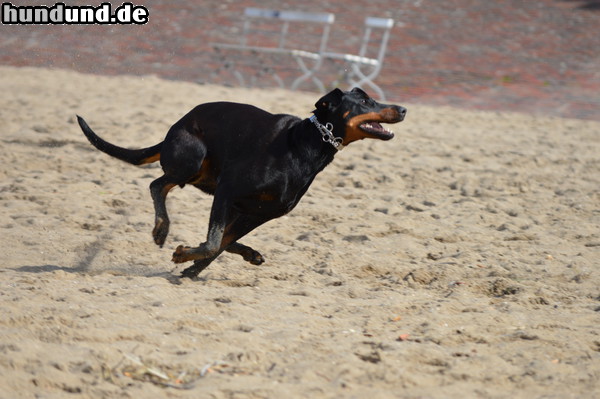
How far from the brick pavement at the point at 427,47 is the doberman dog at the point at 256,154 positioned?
8.16m

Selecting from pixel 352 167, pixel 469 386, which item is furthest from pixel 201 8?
pixel 469 386

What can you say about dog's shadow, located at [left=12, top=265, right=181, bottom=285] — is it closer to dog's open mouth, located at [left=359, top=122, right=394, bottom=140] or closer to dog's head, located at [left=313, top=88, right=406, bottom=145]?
dog's head, located at [left=313, top=88, right=406, bottom=145]

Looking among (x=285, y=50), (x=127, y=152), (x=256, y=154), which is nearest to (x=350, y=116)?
(x=256, y=154)

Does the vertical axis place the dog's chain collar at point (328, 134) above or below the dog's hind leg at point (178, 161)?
above

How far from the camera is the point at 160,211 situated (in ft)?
15.9

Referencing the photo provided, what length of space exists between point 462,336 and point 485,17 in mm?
16689

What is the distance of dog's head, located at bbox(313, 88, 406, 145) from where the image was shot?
4.43 metres

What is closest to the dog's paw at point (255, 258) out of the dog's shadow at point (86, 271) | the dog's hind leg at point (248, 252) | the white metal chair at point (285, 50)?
the dog's hind leg at point (248, 252)

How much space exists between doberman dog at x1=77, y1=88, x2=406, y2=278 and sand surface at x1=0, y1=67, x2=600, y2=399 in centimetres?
33

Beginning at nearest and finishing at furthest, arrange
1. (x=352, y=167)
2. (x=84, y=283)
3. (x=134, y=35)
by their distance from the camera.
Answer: (x=84, y=283) → (x=352, y=167) → (x=134, y=35)

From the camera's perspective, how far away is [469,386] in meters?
3.27

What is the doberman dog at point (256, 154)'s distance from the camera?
439 cm

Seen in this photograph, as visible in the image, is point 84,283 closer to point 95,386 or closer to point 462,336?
point 95,386

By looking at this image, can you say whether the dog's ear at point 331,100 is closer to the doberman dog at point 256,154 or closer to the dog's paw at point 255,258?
the doberman dog at point 256,154
